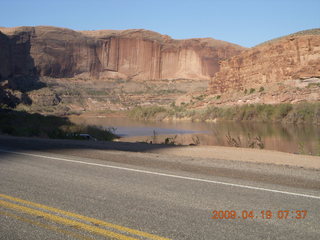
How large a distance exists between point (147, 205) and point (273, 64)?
47.1 m

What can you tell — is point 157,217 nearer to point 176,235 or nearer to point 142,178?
point 176,235

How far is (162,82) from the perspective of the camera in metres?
92.5

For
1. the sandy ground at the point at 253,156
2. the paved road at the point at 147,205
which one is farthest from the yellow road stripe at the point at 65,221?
the sandy ground at the point at 253,156

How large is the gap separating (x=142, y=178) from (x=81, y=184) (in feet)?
3.78

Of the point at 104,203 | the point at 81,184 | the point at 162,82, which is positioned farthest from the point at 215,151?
the point at 162,82

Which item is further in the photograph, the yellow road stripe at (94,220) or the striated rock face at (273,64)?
the striated rock face at (273,64)

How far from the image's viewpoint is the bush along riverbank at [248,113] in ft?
115

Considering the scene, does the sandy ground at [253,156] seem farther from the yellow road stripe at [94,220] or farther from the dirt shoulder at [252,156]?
the yellow road stripe at [94,220]

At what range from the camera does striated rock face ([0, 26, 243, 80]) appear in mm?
87938

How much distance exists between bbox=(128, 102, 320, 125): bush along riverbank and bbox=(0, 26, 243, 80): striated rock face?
39854 mm

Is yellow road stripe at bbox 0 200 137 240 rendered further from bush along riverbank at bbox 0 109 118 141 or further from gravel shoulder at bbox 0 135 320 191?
bush along riverbank at bbox 0 109 118 141
